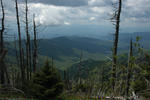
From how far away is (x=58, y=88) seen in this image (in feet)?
39.2

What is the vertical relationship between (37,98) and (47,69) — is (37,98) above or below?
below

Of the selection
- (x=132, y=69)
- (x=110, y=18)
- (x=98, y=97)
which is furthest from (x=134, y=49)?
(x=110, y=18)

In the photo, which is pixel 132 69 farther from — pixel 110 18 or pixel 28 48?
pixel 28 48

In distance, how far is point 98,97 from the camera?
15.1ft

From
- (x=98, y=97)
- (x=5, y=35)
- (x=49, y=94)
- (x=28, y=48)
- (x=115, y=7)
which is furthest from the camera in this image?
(x=28, y=48)

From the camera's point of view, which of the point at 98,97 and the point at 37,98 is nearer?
the point at 98,97

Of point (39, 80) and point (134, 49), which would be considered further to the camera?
point (39, 80)

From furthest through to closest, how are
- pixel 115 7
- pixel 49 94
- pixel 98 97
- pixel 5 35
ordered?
pixel 5 35, pixel 115 7, pixel 49 94, pixel 98 97

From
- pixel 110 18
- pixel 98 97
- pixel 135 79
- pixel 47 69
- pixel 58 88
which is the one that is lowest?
pixel 58 88

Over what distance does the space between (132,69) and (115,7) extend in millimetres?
11808

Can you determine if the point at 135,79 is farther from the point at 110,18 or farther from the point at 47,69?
the point at 110,18

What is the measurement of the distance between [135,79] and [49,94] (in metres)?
7.95

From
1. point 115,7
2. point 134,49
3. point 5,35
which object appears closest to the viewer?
point 134,49

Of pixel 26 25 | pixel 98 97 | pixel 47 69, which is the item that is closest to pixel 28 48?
pixel 26 25
